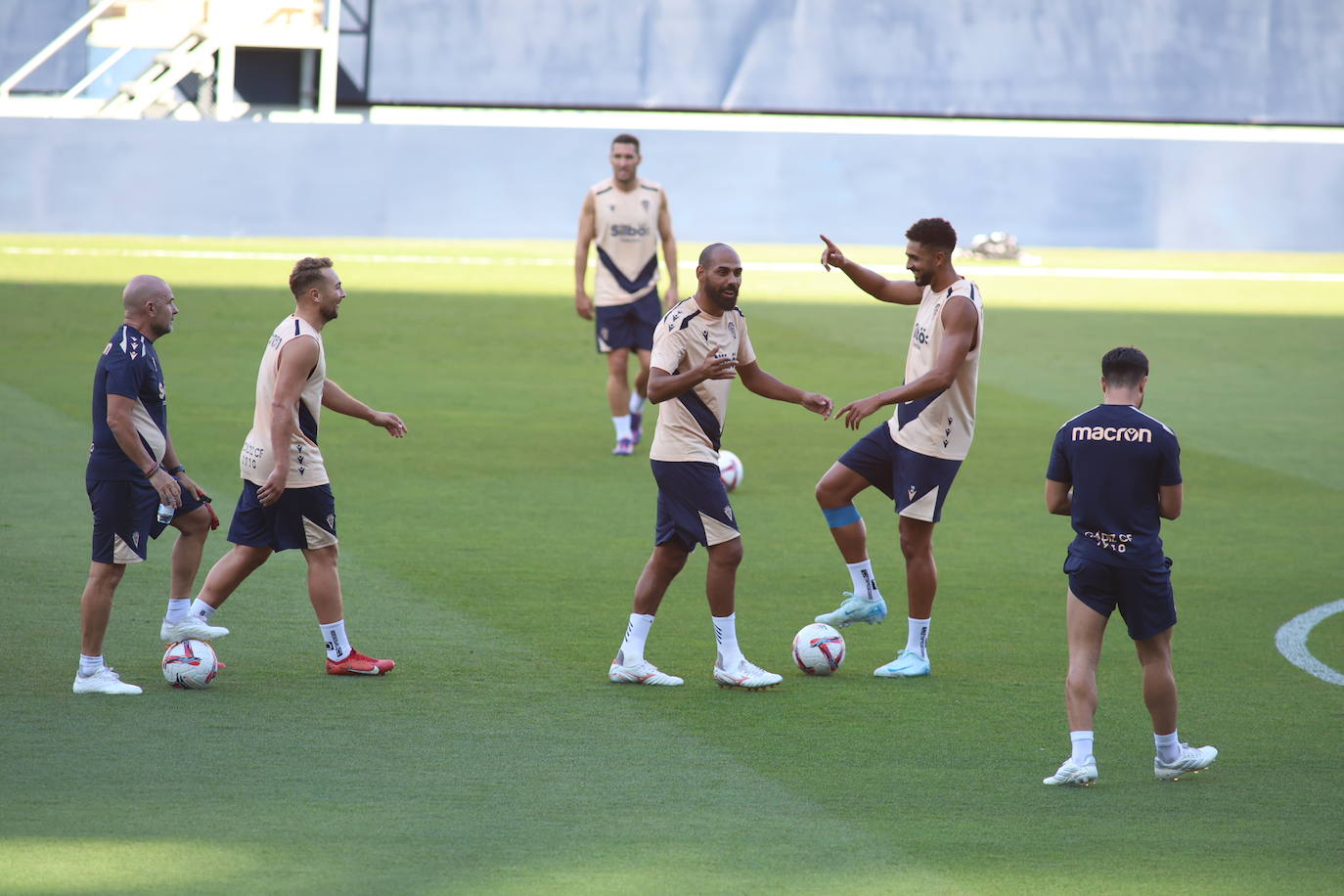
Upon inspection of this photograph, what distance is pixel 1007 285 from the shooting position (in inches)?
1199

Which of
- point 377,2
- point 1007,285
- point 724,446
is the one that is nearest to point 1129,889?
point 724,446

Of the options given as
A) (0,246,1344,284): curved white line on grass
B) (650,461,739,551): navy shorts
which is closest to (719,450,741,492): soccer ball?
(650,461,739,551): navy shorts

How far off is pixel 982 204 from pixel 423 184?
11729mm

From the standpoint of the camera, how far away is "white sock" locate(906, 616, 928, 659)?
27.3 feet

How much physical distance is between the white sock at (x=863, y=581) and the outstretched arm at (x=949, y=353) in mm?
1055

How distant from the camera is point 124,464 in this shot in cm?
742

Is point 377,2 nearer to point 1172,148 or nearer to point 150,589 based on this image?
point 1172,148

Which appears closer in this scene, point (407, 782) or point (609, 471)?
point (407, 782)

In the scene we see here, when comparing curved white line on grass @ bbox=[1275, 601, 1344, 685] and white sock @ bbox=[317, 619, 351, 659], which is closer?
white sock @ bbox=[317, 619, 351, 659]

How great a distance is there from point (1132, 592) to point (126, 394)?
Result: 4.11m

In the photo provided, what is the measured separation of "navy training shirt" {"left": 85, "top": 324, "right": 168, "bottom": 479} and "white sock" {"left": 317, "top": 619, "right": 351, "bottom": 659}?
1064mm

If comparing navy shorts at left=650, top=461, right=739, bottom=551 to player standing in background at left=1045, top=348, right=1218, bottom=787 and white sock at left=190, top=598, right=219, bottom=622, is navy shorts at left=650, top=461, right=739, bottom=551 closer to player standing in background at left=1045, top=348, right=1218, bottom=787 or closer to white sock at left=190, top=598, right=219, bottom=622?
player standing in background at left=1045, top=348, right=1218, bottom=787

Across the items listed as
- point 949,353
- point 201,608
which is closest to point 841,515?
point 949,353

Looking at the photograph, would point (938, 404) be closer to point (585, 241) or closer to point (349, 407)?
point (349, 407)
